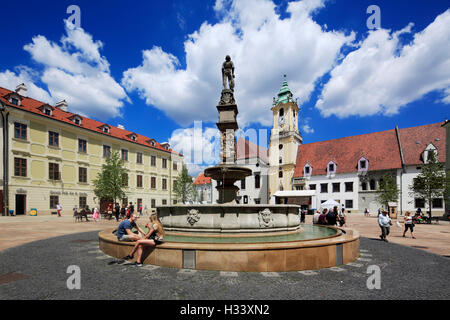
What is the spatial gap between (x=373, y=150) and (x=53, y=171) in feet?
157

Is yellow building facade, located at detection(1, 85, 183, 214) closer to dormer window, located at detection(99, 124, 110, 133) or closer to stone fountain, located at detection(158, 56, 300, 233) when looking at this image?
dormer window, located at detection(99, 124, 110, 133)

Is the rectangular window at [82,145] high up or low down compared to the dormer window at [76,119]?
down

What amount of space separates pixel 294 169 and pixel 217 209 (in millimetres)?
40322

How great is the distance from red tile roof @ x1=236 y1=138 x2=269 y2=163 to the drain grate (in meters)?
43.8

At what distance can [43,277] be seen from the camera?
5.14 m

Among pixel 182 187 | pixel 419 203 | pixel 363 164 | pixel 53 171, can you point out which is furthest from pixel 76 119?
pixel 419 203

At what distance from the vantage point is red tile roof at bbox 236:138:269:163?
48781 mm

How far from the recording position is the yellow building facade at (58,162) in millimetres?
23703

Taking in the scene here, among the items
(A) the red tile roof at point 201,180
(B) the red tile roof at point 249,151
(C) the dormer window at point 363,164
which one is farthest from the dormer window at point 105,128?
(A) the red tile roof at point 201,180

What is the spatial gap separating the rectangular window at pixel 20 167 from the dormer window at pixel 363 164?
46378mm

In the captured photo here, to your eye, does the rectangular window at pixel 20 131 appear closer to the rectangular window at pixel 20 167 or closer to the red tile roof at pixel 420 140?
the rectangular window at pixel 20 167

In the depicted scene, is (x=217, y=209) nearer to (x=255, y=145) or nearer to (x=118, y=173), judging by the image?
(x=118, y=173)
